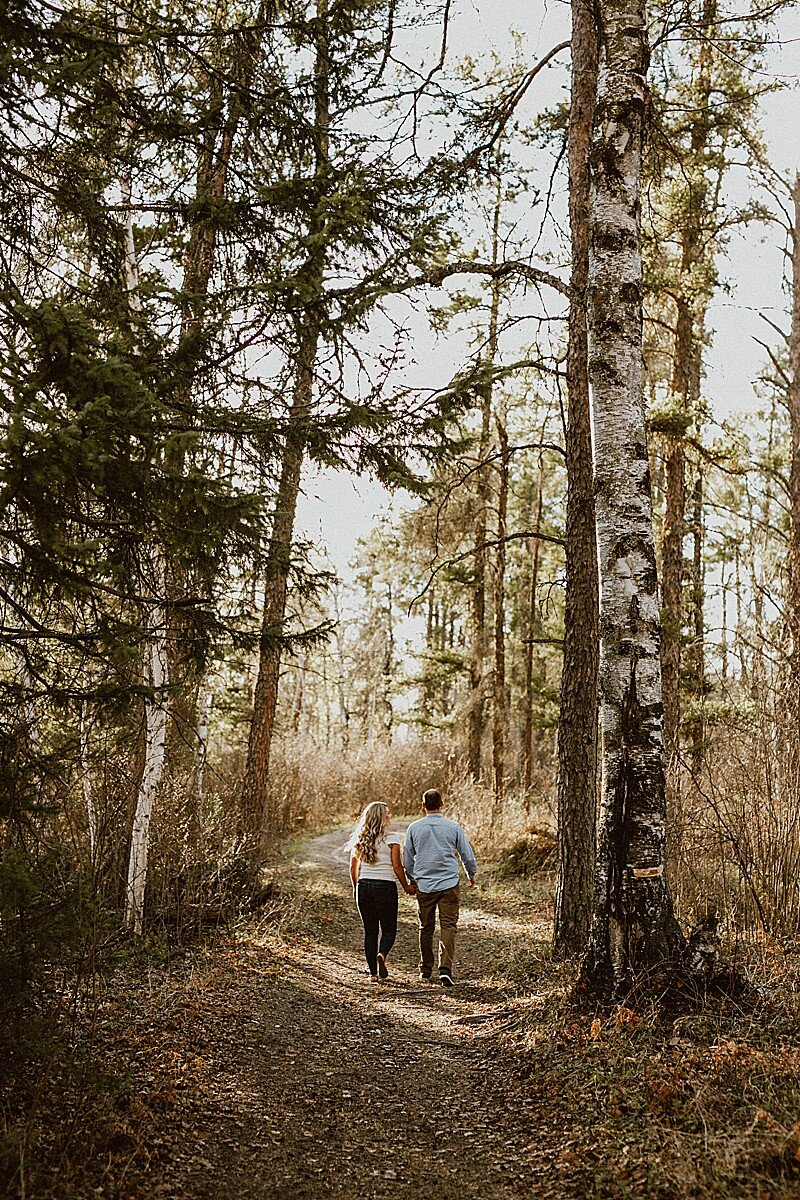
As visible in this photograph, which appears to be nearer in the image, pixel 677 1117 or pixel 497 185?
pixel 677 1117

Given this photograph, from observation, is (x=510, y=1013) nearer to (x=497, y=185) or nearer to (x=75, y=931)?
(x=75, y=931)

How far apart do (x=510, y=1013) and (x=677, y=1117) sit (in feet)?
9.08

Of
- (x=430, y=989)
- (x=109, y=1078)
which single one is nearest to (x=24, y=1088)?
(x=109, y=1078)

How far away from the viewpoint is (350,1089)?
17.0ft

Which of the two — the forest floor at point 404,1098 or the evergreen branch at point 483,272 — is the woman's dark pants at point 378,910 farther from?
the evergreen branch at point 483,272

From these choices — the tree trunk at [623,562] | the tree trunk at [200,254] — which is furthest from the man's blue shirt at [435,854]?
the tree trunk at [623,562]

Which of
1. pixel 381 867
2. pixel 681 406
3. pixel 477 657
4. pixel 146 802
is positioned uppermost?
pixel 681 406

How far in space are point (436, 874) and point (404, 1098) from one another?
334 cm

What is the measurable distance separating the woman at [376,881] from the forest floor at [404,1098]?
111 centimetres

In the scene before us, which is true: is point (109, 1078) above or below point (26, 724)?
below

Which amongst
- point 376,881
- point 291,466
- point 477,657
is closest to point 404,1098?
point 376,881

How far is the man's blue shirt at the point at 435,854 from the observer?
839 centimetres

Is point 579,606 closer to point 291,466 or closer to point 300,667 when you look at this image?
point 300,667

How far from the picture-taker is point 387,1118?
15.7 feet
